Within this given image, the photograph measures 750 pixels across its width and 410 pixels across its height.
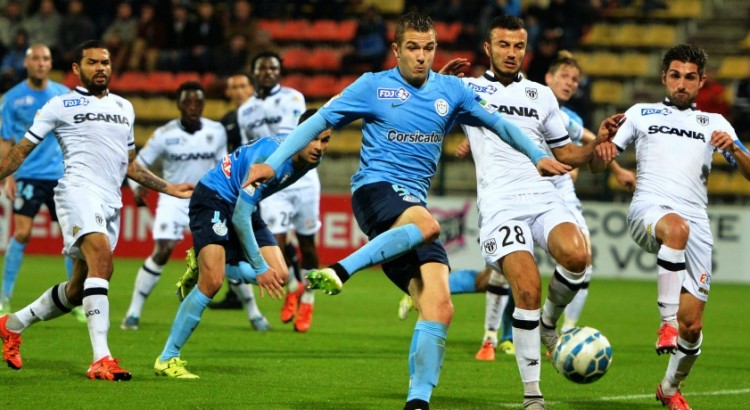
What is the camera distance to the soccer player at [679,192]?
803 cm

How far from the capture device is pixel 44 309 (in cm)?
898

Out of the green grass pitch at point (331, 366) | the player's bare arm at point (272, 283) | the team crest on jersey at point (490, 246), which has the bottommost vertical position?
the green grass pitch at point (331, 366)

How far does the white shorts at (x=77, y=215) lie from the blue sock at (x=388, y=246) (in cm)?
262

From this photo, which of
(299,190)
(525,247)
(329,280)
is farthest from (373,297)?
(329,280)

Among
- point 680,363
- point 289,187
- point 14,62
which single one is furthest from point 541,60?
point 680,363

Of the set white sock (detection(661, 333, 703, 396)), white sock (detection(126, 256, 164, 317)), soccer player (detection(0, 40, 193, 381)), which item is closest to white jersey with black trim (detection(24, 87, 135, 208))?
soccer player (detection(0, 40, 193, 381))

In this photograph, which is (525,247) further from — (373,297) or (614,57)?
(614,57)

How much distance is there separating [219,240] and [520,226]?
2.39m

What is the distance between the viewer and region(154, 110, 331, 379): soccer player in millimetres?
8607

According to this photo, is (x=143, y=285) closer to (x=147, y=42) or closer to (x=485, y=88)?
(x=485, y=88)

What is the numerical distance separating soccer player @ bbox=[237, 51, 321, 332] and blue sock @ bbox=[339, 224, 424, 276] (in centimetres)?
613

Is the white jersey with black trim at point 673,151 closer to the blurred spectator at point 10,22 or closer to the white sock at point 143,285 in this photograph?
the white sock at point 143,285

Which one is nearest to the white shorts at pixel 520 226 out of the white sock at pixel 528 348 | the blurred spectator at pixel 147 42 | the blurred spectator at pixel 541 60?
the white sock at pixel 528 348

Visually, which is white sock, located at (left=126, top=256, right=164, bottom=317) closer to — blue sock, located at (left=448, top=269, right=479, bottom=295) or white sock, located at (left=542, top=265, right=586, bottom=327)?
blue sock, located at (left=448, top=269, right=479, bottom=295)
